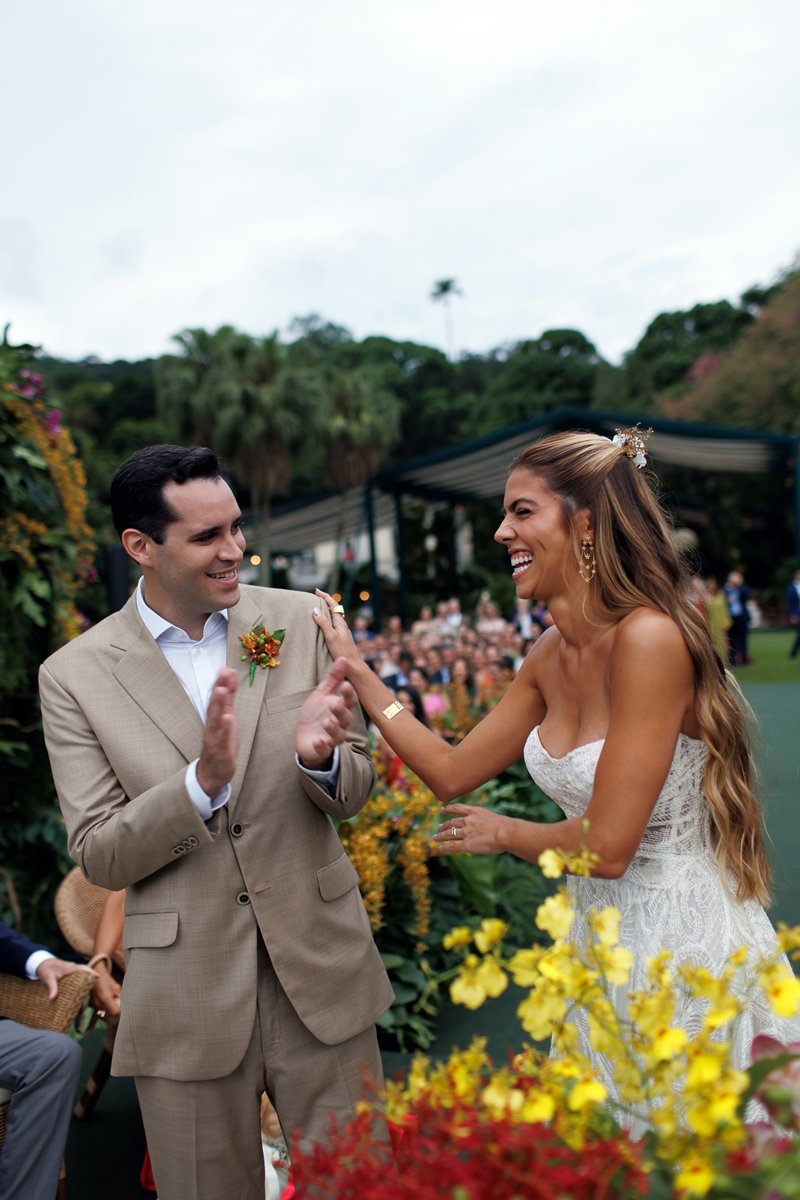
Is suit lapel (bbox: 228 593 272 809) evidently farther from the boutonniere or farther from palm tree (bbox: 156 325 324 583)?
palm tree (bbox: 156 325 324 583)

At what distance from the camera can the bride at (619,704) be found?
6.76ft

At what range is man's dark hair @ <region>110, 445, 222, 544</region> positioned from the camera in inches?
84.6

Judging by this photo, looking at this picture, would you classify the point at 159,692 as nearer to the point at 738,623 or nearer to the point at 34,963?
the point at 34,963

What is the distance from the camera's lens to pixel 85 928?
4.06 metres

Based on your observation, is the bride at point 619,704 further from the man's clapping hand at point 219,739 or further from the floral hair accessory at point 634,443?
the man's clapping hand at point 219,739

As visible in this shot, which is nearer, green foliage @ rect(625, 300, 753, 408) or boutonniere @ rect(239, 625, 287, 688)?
boutonniere @ rect(239, 625, 287, 688)

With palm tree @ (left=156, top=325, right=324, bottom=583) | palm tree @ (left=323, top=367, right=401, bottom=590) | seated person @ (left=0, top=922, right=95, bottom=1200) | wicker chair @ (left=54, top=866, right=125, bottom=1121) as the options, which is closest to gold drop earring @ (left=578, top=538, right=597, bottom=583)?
seated person @ (left=0, top=922, right=95, bottom=1200)

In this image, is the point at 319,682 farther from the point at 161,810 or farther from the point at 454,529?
the point at 454,529

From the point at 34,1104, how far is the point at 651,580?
224 centimetres

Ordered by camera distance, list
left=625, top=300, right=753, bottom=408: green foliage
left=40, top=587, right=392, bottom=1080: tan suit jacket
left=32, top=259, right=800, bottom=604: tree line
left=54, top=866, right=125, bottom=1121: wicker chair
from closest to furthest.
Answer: left=40, top=587, right=392, bottom=1080: tan suit jacket, left=54, top=866, right=125, bottom=1121: wicker chair, left=32, top=259, right=800, bottom=604: tree line, left=625, top=300, right=753, bottom=408: green foliage

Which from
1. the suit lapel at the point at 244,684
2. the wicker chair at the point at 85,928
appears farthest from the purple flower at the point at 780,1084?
the wicker chair at the point at 85,928

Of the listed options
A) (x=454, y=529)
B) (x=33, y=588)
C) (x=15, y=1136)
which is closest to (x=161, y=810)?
(x=15, y=1136)

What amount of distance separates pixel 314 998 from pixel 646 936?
737 mm

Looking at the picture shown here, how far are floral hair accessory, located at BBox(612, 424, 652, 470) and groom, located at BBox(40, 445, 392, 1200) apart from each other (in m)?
0.85
